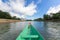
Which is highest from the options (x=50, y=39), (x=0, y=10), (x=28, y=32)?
(x=0, y=10)

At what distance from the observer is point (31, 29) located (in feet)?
61.2

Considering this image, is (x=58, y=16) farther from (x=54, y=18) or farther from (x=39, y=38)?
(x=39, y=38)

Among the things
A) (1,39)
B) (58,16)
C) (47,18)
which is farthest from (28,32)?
(47,18)

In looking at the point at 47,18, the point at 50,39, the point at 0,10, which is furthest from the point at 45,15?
the point at 50,39

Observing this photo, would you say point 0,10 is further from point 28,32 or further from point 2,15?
point 28,32

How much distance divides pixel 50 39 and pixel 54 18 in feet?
480

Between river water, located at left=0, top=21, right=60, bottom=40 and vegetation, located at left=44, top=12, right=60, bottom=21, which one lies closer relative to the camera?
river water, located at left=0, top=21, right=60, bottom=40

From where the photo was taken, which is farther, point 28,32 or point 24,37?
point 28,32

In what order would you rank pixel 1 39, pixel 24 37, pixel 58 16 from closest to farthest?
pixel 24 37, pixel 1 39, pixel 58 16

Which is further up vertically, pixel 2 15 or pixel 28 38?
pixel 2 15

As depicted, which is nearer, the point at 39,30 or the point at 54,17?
the point at 39,30

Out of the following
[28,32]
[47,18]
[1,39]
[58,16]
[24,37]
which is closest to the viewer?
[24,37]

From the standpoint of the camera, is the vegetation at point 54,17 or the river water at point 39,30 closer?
the river water at point 39,30

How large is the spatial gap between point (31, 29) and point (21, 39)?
16.8 ft
